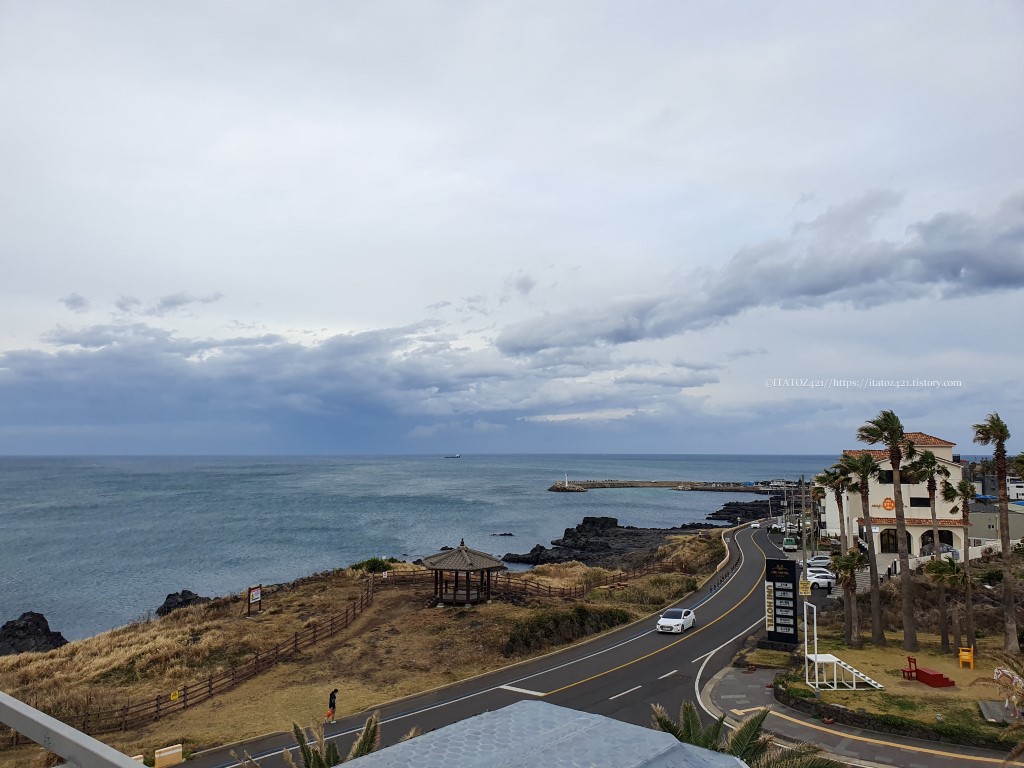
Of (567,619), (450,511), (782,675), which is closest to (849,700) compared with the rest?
(782,675)

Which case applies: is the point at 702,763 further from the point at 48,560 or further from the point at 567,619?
the point at 48,560

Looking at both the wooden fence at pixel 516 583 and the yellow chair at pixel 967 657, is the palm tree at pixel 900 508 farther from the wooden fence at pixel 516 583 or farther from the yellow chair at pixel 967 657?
the wooden fence at pixel 516 583

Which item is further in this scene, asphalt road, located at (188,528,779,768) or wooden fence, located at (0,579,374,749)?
wooden fence, located at (0,579,374,749)

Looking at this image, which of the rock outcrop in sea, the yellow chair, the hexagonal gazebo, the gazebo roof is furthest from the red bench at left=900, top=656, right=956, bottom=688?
the rock outcrop in sea

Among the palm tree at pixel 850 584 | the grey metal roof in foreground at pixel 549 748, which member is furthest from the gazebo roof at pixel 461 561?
the grey metal roof in foreground at pixel 549 748

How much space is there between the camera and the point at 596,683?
2525 centimetres

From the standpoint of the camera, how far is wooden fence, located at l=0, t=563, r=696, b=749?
21578 millimetres

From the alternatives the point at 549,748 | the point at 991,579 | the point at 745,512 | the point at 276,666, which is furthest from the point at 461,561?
the point at 745,512

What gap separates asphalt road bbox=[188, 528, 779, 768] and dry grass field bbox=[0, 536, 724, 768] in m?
1.27

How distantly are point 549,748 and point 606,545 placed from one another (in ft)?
288

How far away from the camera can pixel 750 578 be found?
49.0 m

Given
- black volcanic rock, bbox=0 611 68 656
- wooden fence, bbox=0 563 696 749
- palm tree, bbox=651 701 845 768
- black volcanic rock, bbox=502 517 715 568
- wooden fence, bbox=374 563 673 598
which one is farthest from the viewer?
black volcanic rock, bbox=502 517 715 568

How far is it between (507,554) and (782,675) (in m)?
61.4

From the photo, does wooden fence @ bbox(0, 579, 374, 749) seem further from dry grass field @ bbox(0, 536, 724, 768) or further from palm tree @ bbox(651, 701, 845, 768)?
palm tree @ bbox(651, 701, 845, 768)
